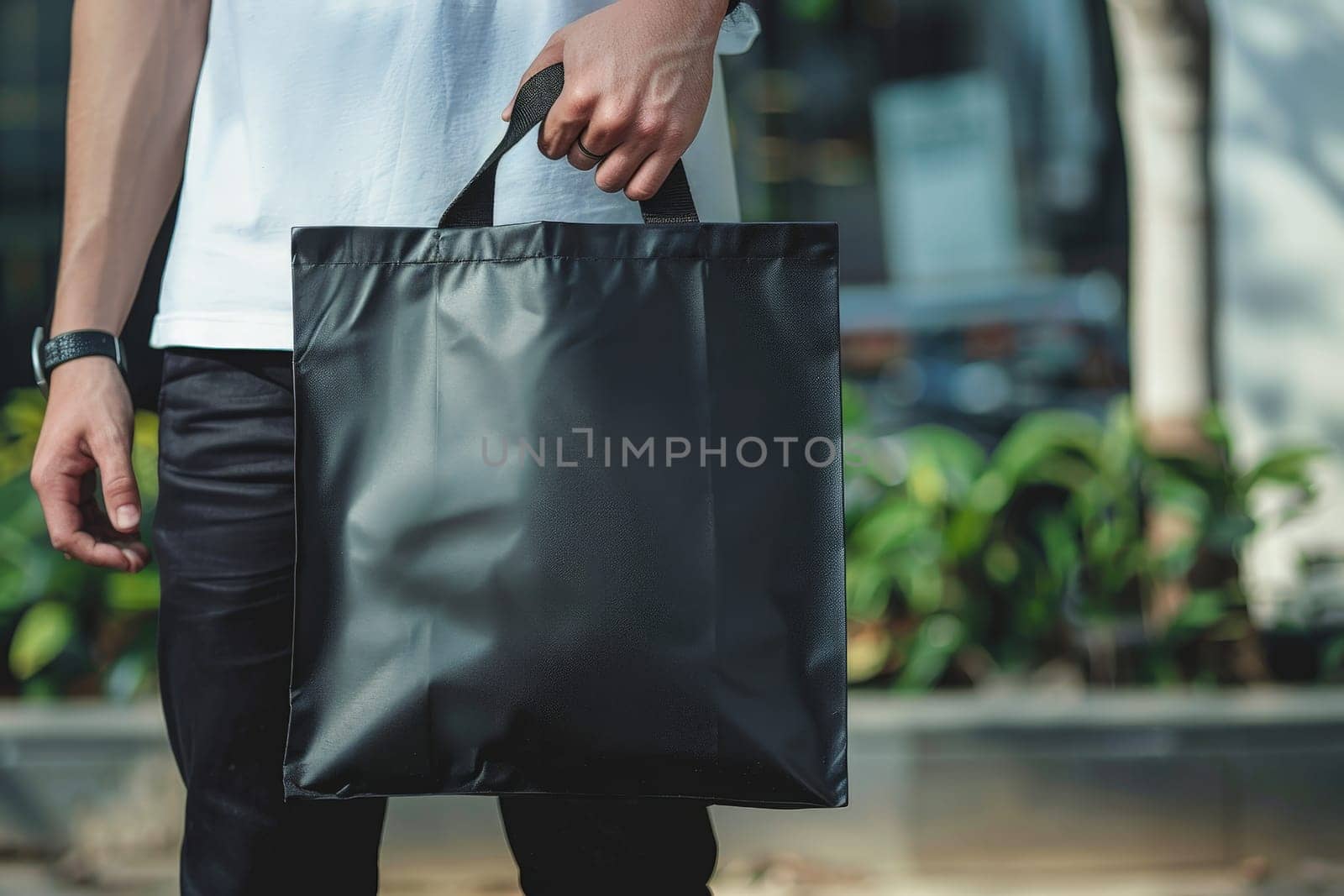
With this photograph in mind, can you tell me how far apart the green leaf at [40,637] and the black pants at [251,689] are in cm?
208

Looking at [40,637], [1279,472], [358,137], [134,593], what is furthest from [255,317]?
[1279,472]

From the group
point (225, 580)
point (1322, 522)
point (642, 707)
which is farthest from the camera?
point (1322, 522)

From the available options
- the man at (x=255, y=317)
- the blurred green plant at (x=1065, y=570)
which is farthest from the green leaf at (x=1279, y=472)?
the man at (x=255, y=317)

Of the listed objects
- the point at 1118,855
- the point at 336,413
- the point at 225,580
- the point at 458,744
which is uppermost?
the point at 336,413

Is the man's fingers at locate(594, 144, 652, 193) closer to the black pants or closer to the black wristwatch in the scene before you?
the black pants

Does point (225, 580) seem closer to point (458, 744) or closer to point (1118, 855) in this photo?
point (458, 744)

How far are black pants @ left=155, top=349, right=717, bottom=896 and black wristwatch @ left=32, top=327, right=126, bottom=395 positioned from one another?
0.06 metres

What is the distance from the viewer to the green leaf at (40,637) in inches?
118

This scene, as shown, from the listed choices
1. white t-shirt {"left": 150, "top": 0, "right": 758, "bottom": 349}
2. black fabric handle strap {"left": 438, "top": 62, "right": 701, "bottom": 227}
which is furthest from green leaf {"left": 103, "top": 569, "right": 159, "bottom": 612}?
black fabric handle strap {"left": 438, "top": 62, "right": 701, "bottom": 227}

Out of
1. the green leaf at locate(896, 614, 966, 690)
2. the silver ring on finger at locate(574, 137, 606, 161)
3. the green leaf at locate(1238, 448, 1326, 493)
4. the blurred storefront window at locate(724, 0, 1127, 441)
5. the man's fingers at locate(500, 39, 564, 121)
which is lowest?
the green leaf at locate(896, 614, 966, 690)

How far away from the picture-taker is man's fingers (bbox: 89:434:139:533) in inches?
44.1

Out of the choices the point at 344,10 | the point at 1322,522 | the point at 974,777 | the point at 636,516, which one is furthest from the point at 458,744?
the point at 1322,522

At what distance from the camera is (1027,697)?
285 centimetres

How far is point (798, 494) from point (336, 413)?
386mm
